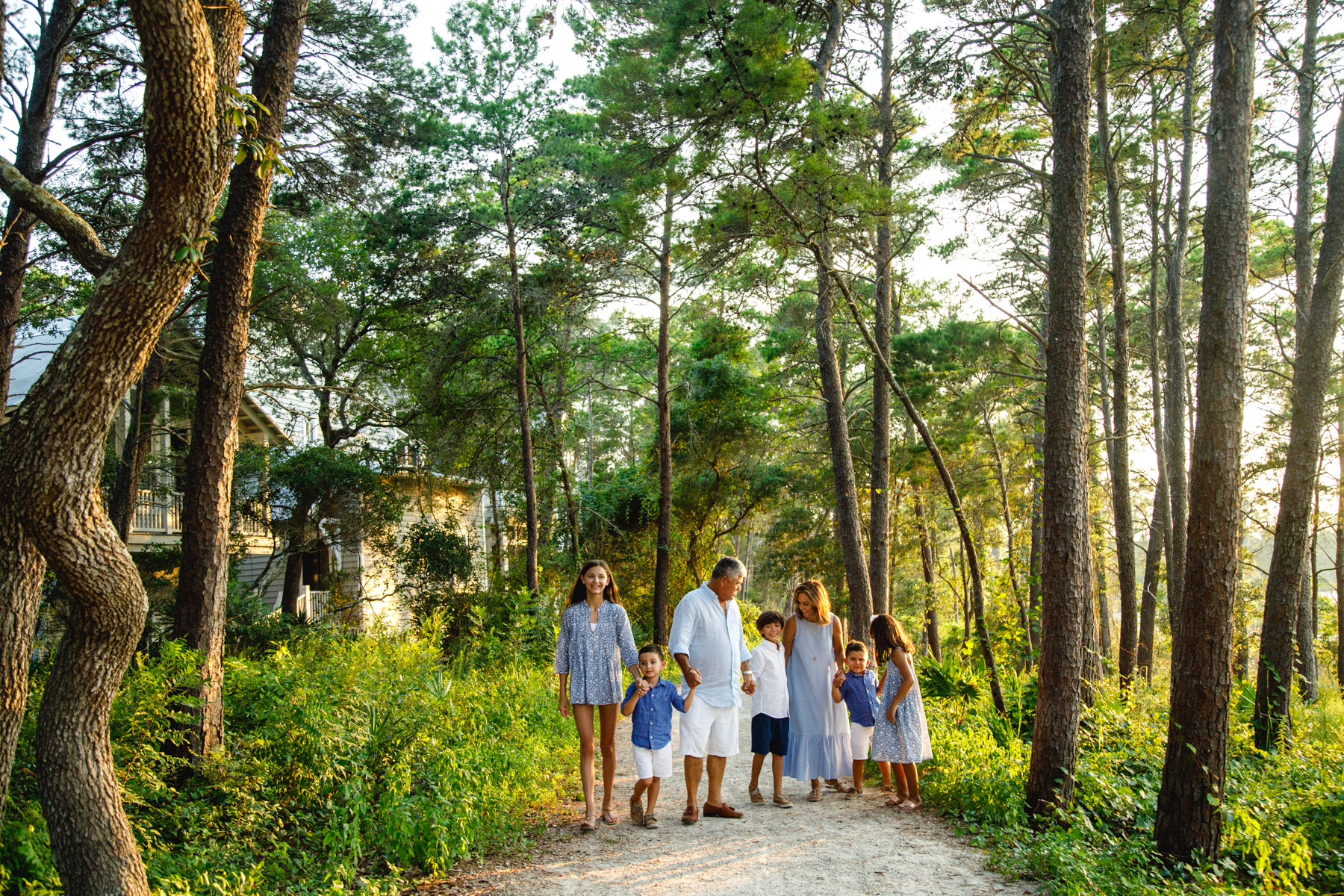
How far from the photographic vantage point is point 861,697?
284 inches

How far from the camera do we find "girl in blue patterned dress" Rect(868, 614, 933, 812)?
6.75 meters

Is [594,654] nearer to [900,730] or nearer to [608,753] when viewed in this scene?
[608,753]

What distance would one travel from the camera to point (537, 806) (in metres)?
6.58

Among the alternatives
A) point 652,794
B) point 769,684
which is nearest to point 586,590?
point 652,794

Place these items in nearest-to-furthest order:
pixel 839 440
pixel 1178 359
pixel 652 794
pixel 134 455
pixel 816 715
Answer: pixel 652 794 → pixel 816 715 → pixel 839 440 → pixel 1178 359 → pixel 134 455

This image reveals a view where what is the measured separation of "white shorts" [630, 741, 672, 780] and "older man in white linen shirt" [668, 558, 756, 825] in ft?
0.53

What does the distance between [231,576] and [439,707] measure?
459 inches

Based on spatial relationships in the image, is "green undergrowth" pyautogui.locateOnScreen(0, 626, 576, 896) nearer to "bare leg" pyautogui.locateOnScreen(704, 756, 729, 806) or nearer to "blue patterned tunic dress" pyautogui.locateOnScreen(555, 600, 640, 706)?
"blue patterned tunic dress" pyautogui.locateOnScreen(555, 600, 640, 706)

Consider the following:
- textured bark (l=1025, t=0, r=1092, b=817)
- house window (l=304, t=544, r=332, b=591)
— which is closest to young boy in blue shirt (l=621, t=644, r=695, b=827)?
textured bark (l=1025, t=0, r=1092, b=817)

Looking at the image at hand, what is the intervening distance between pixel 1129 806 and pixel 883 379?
8.92 meters

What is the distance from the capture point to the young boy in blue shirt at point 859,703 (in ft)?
23.4

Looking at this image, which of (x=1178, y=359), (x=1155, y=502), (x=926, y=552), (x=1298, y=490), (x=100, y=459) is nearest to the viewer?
(x=100, y=459)

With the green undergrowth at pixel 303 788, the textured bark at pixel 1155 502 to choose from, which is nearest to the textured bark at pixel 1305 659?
the textured bark at pixel 1155 502

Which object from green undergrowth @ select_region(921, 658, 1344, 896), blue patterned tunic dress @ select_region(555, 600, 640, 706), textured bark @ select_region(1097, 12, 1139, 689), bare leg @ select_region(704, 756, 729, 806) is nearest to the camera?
green undergrowth @ select_region(921, 658, 1344, 896)
